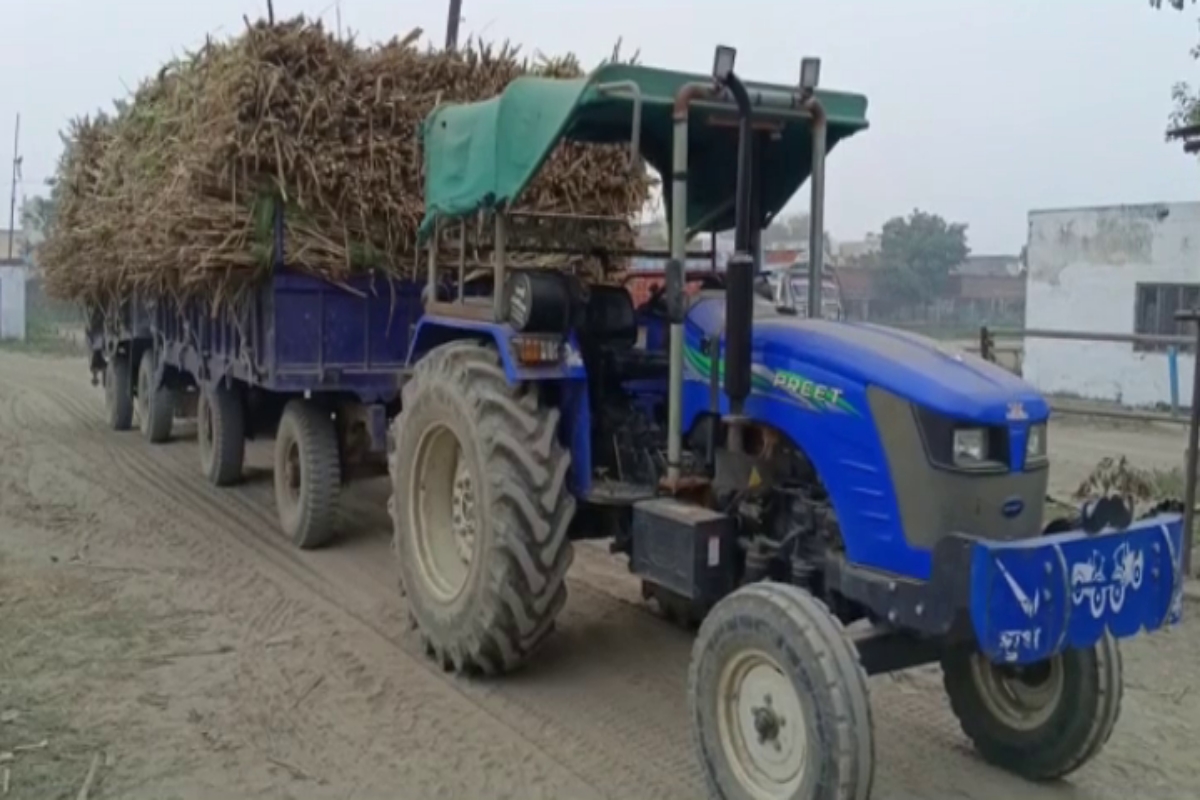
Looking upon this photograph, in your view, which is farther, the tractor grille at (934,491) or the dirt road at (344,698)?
the dirt road at (344,698)

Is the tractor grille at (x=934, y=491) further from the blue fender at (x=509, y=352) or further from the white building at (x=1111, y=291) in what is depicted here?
the white building at (x=1111, y=291)

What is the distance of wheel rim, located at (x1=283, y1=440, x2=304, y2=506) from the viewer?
27.8ft

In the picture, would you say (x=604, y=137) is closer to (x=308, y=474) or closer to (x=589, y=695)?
(x=589, y=695)

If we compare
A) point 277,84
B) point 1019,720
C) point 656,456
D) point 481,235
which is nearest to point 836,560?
point 1019,720

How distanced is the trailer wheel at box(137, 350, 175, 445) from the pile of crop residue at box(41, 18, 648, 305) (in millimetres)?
4128

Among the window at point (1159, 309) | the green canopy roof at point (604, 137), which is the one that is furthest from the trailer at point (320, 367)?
the window at point (1159, 309)

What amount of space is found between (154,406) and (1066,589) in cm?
1076

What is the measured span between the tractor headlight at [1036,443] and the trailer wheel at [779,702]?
Result: 2.89ft

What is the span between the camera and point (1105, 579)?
3764mm

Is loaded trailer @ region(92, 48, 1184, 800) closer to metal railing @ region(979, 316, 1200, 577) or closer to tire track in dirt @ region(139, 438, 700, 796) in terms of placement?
tire track in dirt @ region(139, 438, 700, 796)

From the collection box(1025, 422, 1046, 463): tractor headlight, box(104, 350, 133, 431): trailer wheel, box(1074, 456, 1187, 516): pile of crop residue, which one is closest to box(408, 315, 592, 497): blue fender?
box(1025, 422, 1046, 463): tractor headlight

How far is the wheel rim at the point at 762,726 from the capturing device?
3.83 meters

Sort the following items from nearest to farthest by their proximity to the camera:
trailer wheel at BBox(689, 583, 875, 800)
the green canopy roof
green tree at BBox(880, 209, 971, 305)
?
trailer wheel at BBox(689, 583, 875, 800), the green canopy roof, green tree at BBox(880, 209, 971, 305)

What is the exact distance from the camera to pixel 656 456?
5422 millimetres
